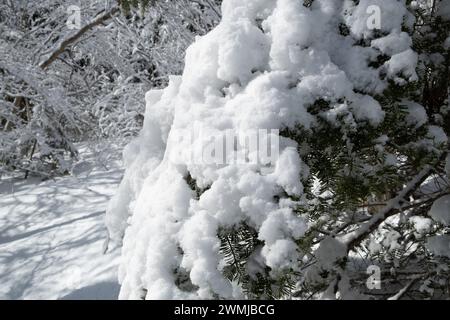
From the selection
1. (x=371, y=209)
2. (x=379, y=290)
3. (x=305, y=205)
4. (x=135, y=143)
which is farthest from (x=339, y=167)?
(x=371, y=209)

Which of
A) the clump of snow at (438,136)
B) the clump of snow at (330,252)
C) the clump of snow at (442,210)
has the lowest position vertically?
the clump of snow at (330,252)

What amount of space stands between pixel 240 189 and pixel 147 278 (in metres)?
0.48

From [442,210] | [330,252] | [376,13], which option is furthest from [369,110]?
[330,252]

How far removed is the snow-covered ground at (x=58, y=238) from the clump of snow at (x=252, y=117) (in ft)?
7.63

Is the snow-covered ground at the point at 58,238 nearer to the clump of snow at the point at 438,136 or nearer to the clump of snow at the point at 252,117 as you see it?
the clump of snow at the point at 252,117

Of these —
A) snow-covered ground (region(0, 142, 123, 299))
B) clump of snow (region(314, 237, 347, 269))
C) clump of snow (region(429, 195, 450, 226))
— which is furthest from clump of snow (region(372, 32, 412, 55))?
snow-covered ground (region(0, 142, 123, 299))

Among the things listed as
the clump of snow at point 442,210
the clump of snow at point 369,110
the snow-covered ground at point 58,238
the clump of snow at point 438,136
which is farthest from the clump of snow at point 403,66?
the snow-covered ground at point 58,238

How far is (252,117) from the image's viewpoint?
1.43 meters

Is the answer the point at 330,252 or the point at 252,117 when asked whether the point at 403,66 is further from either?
the point at 330,252

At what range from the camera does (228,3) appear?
5.70ft

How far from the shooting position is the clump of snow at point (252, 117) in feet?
4.44

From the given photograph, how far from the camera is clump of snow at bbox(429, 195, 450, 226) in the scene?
6.33 feet

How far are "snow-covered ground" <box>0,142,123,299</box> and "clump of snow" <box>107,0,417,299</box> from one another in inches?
91.5

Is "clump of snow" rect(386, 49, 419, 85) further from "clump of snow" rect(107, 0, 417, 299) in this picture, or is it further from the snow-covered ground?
the snow-covered ground
